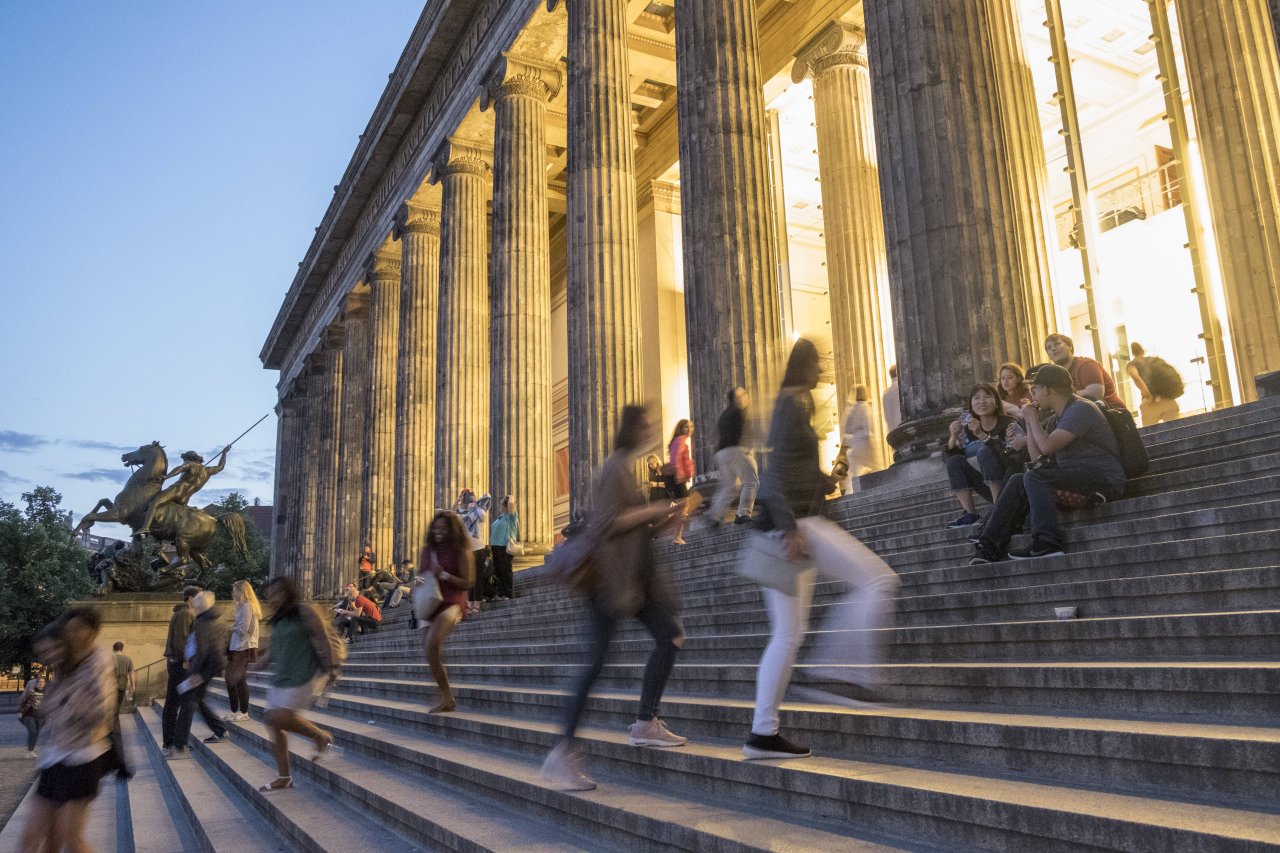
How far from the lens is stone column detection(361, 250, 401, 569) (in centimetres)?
2772

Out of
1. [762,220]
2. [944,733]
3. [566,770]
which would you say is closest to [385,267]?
[762,220]

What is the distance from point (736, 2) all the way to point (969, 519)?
1010 cm

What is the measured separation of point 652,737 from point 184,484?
75.0 feet

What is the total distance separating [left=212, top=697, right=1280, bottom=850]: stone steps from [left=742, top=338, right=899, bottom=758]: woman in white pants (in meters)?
0.27

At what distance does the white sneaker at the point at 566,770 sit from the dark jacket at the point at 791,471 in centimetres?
134

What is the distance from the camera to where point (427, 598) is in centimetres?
732

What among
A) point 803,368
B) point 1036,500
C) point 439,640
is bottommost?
point 439,640

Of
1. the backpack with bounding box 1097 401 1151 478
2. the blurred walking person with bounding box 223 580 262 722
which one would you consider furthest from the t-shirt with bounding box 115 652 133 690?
the backpack with bounding box 1097 401 1151 478

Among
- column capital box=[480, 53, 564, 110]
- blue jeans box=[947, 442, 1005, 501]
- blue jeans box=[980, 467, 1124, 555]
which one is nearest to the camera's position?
blue jeans box=[980, 467, 1124, 555]

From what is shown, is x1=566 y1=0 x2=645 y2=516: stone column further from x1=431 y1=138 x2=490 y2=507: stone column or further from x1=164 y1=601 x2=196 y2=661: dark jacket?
x1=431 y1=138 x2=490 y2=507: stone column

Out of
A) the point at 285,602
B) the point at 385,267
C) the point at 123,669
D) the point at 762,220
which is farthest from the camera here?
the point at 385,267

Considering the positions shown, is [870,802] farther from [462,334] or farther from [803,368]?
[462,334]

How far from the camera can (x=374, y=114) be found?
95.9 ft

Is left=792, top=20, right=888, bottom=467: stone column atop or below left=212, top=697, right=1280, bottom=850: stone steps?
atop
